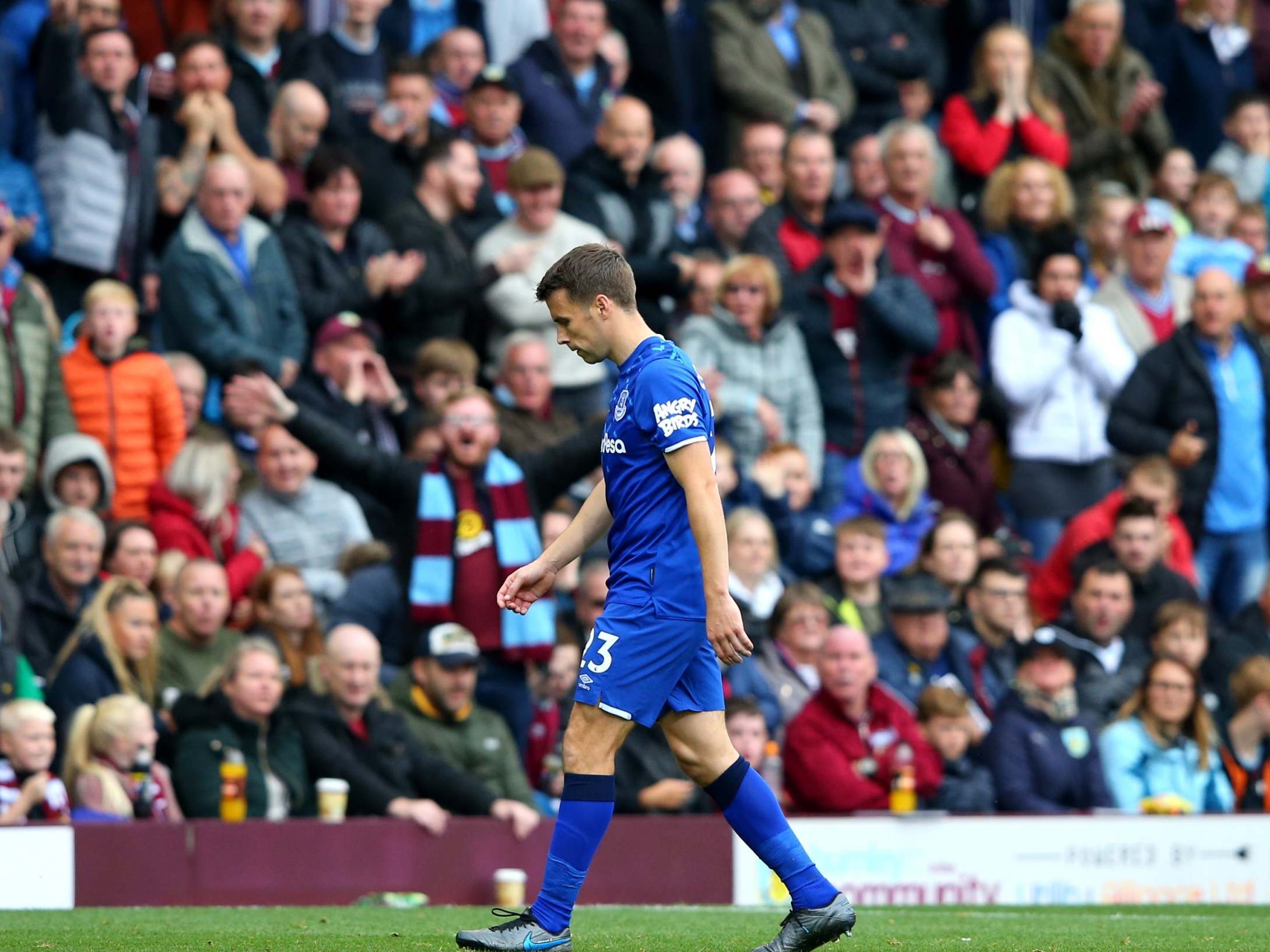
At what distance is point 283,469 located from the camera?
40.8 feet

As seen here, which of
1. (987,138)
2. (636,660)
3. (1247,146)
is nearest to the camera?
(636,660)

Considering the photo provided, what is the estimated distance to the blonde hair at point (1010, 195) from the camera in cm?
1606

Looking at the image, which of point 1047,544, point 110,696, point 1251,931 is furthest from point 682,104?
point 1251,931

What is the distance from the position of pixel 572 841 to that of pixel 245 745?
4.08m

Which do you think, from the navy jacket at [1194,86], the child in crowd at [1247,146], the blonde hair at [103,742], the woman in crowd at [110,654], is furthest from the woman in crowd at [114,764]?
the navy jacket at [1194,86]

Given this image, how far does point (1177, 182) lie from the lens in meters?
17.7

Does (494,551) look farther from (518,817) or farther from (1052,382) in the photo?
(1052,382)

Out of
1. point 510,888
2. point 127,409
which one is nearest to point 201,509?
point 127,409

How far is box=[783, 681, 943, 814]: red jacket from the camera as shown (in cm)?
1152

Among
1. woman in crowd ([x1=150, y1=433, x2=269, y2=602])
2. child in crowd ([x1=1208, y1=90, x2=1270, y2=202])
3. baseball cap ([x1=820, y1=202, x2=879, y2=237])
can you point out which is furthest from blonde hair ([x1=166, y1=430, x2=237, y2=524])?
child in crowd ([x1=1208, y1=90, x2=1270, y2=202])

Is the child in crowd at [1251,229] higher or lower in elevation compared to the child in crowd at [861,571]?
higher

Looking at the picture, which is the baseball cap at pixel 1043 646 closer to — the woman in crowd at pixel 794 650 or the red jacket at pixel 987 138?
the woman in crowd at pixel 794 650

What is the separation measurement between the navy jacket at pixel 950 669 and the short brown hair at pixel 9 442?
15.3ft

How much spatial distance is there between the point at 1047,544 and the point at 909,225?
7.59 ft
